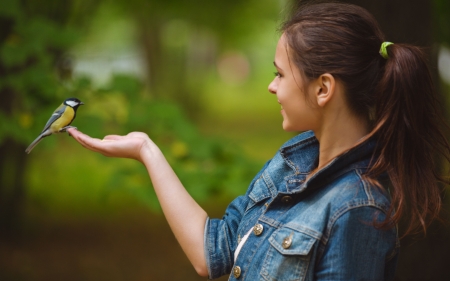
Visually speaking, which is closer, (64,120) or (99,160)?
(64,120)

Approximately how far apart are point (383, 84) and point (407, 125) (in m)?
0.12

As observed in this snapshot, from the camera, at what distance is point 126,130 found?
3.50 metres

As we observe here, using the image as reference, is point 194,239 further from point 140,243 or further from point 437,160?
point 140,243

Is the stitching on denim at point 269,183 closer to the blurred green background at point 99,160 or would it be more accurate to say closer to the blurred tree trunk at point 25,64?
the blurred green background at point 99,160

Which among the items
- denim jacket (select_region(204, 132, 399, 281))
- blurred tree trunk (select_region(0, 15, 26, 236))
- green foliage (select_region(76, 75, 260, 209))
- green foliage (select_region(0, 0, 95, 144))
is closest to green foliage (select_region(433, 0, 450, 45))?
green foliage (select_region(76, 75, 260, 209))

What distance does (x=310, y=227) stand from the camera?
1264 millimetres

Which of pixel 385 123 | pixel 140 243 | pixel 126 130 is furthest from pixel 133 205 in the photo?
pixel 385 123

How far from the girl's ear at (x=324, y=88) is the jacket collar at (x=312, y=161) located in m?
0.14

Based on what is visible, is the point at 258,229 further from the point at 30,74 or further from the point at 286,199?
the point at 30,74

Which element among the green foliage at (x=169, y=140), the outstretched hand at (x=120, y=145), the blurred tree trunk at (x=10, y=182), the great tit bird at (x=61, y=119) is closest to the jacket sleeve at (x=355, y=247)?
the outstretched hand at (x=120, y=145)

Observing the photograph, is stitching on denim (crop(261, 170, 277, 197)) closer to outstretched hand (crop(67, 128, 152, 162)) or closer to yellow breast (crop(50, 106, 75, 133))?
outstretched hand (crop(67, 128, 152, 162))

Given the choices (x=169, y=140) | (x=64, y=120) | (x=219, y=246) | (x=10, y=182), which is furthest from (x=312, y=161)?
(x=10, y=182)

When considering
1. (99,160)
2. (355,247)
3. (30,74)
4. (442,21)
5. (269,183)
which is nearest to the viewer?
(355,247)

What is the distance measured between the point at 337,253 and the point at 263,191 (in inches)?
14.0
